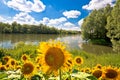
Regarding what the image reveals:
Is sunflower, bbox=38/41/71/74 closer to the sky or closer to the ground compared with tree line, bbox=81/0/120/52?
closer to the ground

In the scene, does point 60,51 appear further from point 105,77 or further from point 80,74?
point 105,77

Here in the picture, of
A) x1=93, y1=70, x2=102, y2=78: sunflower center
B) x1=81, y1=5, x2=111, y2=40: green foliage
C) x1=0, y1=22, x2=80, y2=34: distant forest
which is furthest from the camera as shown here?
x1=0, y1=22, x2=80, y2=34: distant forest

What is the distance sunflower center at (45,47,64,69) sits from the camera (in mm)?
1592

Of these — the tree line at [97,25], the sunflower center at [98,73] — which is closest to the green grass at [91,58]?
the sunflower center at [98,73]

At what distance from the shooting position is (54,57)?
5.21 feet

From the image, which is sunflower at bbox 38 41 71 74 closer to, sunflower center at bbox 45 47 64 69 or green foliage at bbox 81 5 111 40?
sunflower center at bbox 45 47 64 69

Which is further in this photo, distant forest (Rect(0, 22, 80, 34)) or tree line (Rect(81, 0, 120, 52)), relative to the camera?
distant forest (Rect(0, 22, 80, 34))

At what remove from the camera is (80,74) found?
1.62 meters

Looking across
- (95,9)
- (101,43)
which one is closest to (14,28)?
(95,9)

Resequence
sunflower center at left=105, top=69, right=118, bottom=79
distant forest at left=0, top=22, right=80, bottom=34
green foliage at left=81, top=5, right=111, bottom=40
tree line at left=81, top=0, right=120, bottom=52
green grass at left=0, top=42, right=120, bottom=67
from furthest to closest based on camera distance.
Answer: distant forest at left=0, top=22, right=80, bottom=34, green foliage at left=81, top=5, right=111, bottom=40, tree line at left=81, top=0, right=120, bottom=52, green grass at left=0, top=42, right=120, bottom=67, sunflower center at left=105, top=69, right=118, bottom=79

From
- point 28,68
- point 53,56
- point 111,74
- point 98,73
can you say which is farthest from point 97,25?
point 53,56

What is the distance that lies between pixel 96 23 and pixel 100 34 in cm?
226

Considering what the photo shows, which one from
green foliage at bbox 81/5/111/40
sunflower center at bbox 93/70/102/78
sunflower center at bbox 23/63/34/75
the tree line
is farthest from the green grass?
green foliage at bbox 81/5/111/40

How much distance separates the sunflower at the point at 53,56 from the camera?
160cm
